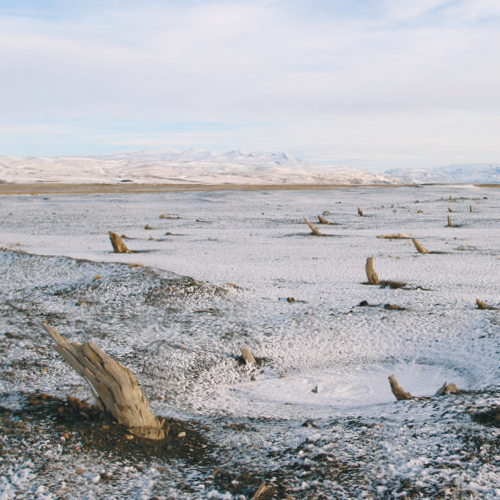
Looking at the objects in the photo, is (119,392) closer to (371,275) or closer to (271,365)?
(271,365)

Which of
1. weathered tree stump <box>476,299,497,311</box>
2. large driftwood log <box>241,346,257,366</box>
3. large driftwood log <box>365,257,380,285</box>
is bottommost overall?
large driftwood log <box>241,346,257,366</box>

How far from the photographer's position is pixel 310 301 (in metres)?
9.30

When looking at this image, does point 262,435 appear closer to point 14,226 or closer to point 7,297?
point 7,297

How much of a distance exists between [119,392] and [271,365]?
278 centimetres

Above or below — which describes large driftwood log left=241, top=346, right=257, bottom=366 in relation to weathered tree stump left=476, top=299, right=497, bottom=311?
below

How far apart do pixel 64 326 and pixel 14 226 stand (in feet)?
52.7

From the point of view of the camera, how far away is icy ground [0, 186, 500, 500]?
4164 mm

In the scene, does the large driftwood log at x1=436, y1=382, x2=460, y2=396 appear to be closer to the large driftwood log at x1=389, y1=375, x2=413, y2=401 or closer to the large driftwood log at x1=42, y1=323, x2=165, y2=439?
the large driftwood log at x1=389, y1=375, x2=413, y2=401

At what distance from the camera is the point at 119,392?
4953mm

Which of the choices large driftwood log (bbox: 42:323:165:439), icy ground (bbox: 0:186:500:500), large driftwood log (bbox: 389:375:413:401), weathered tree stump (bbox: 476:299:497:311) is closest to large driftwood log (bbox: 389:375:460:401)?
large driftwood log (bbox: 389:375:413:401)

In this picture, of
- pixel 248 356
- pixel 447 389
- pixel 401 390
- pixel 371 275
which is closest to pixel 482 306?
pixel 371 275

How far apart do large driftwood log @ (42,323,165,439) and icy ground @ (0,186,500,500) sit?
18.3 inches

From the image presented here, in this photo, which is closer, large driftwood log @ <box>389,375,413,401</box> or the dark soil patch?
the dark soil patch

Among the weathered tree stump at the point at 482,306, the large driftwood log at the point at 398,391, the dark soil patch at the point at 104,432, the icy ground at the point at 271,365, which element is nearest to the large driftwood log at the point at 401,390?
the large driftwood log at the point at 398,391
